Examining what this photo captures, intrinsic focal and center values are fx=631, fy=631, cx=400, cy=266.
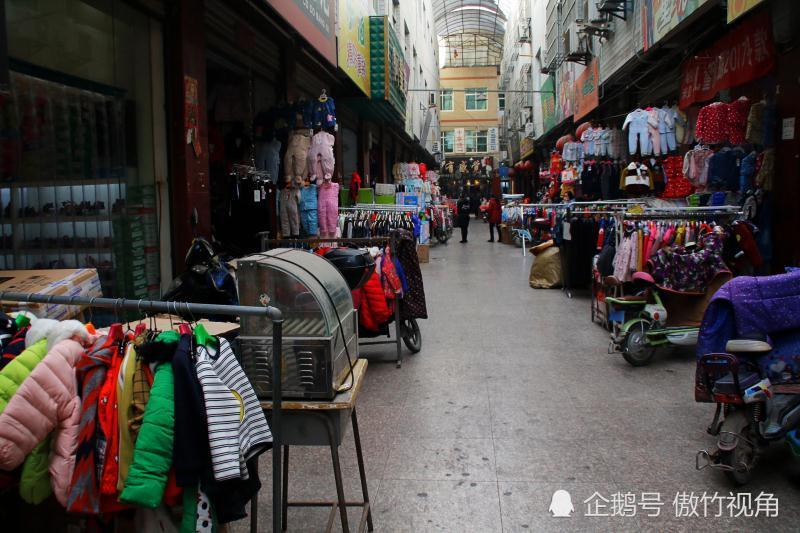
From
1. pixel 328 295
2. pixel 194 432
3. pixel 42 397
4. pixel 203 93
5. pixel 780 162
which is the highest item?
pixel 203 93

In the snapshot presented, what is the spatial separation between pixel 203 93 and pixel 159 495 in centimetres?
562

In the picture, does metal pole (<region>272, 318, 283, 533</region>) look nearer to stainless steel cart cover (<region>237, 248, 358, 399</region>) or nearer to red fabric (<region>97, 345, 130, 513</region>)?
stainless steel cart cover (<region>237, 248, 358, 399</region>)

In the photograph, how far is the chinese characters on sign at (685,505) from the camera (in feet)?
12.1

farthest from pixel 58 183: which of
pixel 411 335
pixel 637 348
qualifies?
pixel 637 348

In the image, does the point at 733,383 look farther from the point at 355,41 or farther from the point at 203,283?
the point at 355,41

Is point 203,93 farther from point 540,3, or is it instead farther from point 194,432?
point 540,3

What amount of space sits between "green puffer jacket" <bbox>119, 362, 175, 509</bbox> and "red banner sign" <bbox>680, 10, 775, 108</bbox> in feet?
26.9

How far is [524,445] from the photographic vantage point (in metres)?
4.70

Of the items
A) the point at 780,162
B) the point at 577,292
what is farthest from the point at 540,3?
the point at 780,162

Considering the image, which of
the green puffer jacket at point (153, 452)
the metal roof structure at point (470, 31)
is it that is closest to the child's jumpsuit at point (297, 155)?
the green puffer jacket at point (153, 452)

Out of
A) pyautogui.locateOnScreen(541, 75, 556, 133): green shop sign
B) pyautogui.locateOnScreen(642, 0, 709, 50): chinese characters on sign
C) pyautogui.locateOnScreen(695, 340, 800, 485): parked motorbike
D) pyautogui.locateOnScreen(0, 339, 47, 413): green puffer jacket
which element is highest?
pyautogui.locateOnScreen(541, 75, 556, 133): green shop sign

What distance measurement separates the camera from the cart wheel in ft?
24.7

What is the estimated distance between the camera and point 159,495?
7.30ft

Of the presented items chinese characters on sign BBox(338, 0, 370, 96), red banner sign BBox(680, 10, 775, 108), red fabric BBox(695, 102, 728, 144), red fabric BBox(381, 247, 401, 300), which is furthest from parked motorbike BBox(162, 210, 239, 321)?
red fabric BBox(695, 102, 728, 144)
